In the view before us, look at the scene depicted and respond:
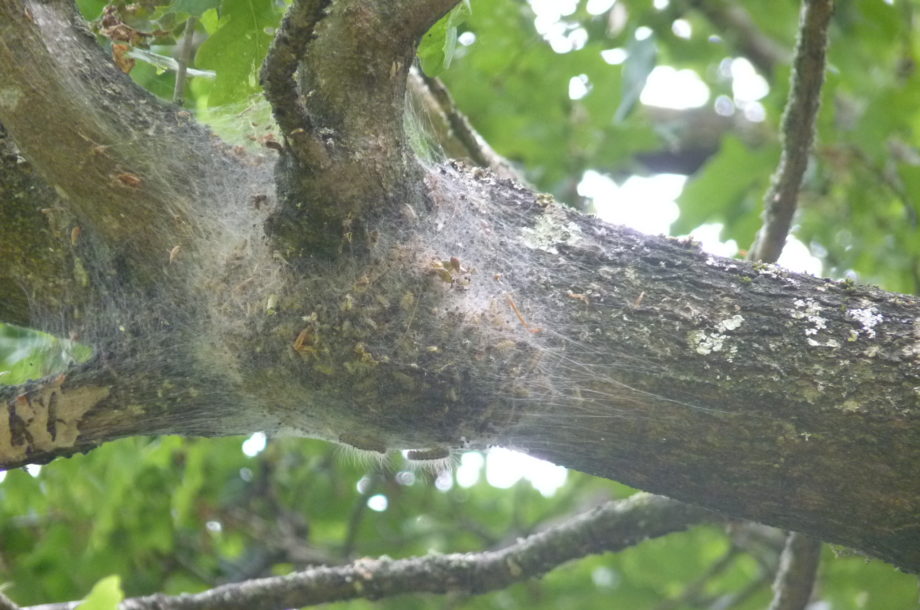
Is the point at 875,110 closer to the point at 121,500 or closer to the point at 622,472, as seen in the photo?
the point at 622,472

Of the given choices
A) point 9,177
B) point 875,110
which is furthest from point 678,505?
point 875,110

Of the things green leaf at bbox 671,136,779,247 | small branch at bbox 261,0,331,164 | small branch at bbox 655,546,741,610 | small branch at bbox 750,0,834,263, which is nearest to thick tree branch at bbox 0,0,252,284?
small branch at bbox 261,0,331,164

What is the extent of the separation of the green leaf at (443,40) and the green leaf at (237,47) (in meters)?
0.38

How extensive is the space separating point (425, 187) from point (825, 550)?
2869mm

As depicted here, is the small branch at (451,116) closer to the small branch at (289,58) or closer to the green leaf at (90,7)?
the green leaf at (90,7)

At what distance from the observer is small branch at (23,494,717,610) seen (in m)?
2.71

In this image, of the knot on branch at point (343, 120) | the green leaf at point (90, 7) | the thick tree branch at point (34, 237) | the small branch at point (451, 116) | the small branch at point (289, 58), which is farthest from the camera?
the small branch at point (451, 116)

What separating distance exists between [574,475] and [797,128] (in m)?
2.97

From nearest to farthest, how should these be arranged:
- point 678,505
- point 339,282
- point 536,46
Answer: point 339,282, point 678,505, point 536,46

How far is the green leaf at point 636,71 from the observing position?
343cm

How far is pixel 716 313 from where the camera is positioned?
1.86 metres

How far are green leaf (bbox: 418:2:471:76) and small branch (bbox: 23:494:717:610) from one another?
4.59ft

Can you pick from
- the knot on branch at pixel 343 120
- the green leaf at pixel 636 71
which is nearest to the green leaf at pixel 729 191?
the green leaf at pixel 636 71

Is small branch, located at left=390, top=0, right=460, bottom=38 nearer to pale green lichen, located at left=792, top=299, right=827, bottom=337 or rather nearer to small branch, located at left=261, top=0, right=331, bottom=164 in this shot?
small branch, located at left=261, top=0, right=331, bottom=164
